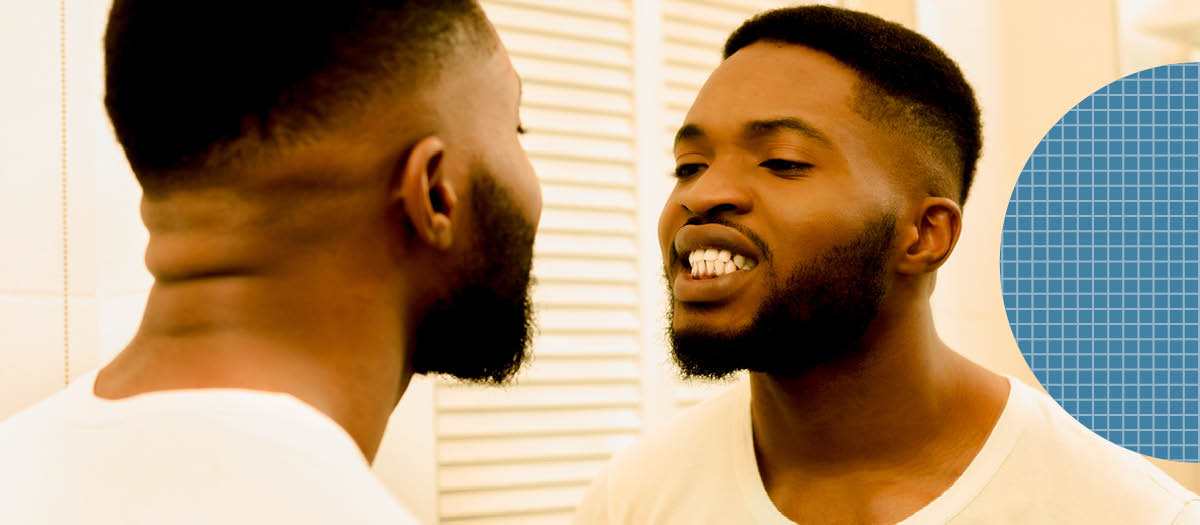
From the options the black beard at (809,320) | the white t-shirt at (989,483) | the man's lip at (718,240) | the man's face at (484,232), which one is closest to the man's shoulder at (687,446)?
the white t-shirt at (989,483)

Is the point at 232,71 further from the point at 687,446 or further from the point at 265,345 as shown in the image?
the point at 687,446

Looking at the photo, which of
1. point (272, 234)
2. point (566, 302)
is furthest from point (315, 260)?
point (566, 302)

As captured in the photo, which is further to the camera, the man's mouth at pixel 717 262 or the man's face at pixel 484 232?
the man's mouth at pixel 717 262

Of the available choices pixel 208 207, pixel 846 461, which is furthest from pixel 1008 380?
pixel 208 207

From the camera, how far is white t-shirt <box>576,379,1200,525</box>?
34.4 inches

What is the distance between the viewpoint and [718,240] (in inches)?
37.5

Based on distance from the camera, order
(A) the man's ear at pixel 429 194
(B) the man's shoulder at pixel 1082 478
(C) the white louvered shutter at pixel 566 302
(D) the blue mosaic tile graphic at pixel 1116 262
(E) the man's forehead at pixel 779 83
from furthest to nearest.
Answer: (C) the white louvered shutter at pixel 566 302, (D) the blue mosaic tile graphic at pixel 1116 262, (E) the man's forehead at pixel 779 83, (B) the man's shoulder at pixel 1082 478, (A) the man's ear at pixel 429 194

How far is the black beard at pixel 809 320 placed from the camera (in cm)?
94

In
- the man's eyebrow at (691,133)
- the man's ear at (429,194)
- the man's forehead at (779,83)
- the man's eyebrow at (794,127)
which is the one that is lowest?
the man's eyebrow at (691,133)

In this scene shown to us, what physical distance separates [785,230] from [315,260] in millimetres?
509

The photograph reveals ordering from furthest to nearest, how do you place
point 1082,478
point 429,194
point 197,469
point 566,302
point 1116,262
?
point 566,302, point 1116,262, point 1082,478, point 429,194, point 197,469

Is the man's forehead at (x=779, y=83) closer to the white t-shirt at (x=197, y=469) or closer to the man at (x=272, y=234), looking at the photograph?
the man at (x=272, y=234)

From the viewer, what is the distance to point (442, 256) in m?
0.61

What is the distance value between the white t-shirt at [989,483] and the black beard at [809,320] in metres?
0.11
